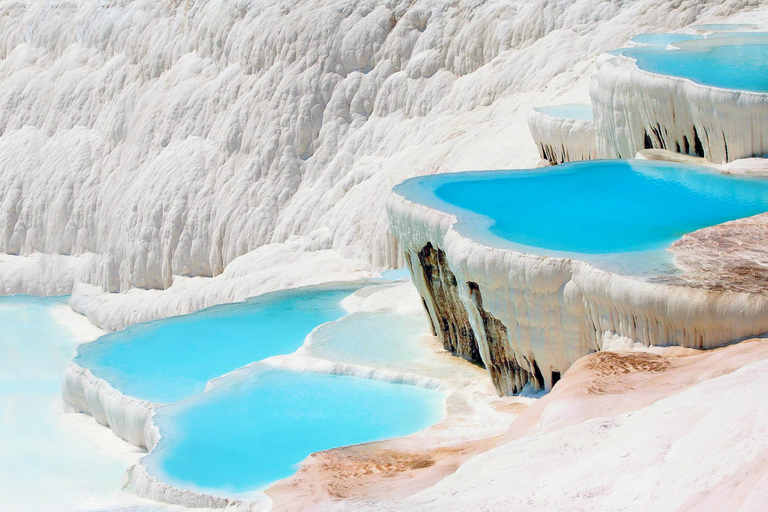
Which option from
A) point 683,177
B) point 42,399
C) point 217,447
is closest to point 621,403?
point 217,447

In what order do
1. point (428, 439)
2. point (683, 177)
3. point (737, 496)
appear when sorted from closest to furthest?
point (737, 496) → point (428, 439) → point (683, 177)

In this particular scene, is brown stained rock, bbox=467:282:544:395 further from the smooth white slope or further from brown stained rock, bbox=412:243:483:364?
the smooth white slope

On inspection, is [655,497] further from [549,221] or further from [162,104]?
[162,104]

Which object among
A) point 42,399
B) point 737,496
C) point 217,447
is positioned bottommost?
point 42,399

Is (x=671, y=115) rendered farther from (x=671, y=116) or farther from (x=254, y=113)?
(x=254, y=113)

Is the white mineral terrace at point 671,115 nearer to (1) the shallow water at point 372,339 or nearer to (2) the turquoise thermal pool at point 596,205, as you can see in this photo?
(2) the turquoise thermal pool at point 596,205

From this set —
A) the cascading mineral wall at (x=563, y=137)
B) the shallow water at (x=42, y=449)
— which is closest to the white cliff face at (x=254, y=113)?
the cascading mineral wall at (x=563, y=137)
